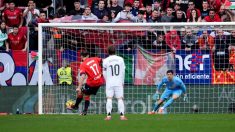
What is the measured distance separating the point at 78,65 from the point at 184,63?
3232 millimetres

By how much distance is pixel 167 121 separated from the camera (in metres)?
18.5

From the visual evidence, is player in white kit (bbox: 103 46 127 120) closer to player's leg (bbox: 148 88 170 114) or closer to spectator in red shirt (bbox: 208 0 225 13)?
→ player's leg (bbox: 148 88 170 114)

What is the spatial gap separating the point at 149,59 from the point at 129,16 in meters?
2.19

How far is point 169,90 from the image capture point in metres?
24.7

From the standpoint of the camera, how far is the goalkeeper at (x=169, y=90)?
2398cm

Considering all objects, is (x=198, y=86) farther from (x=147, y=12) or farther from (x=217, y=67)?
(x=147, y=12)

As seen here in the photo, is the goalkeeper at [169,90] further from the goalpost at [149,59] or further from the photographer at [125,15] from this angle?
the photographer at [125,15]

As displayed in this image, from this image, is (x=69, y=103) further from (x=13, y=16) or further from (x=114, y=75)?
(x=114, y=75)

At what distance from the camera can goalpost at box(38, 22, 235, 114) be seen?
24109mm

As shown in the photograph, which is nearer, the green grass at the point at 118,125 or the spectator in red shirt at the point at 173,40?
the green grass at the point at 118,125

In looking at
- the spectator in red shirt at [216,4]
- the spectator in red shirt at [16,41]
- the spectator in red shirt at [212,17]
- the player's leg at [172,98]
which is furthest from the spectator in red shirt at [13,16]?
the spectator in red shirt at [216,4]

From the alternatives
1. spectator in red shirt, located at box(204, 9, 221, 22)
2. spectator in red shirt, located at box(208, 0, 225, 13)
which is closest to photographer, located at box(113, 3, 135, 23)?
spectator in red shirt, located at box(204, 9, 221, 22)

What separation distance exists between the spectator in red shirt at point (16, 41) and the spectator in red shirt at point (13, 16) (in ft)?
3.10

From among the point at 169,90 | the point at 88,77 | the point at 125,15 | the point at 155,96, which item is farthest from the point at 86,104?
the point at 125,15
